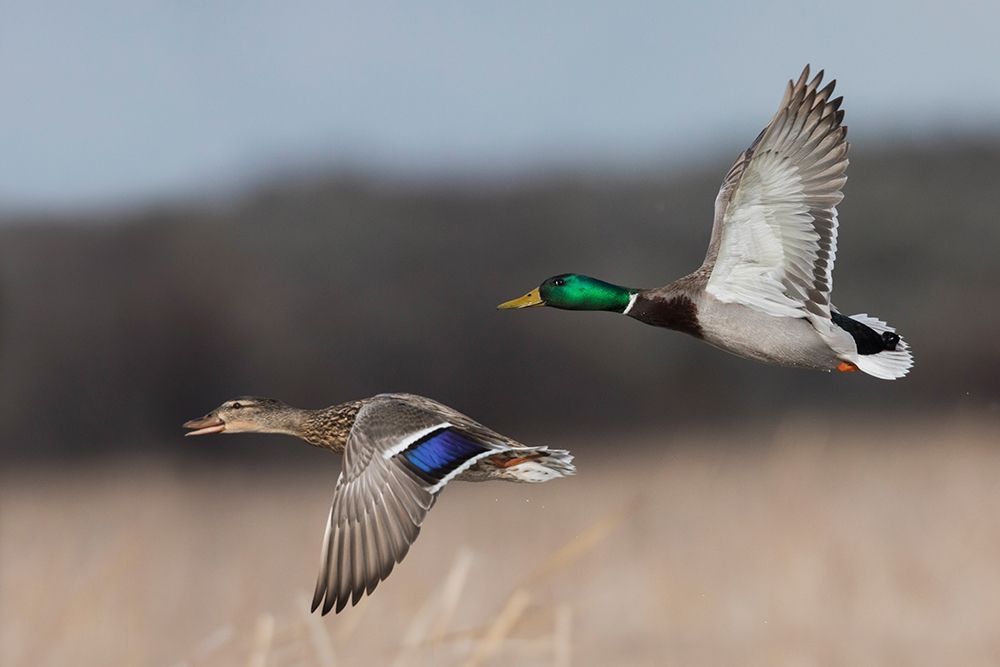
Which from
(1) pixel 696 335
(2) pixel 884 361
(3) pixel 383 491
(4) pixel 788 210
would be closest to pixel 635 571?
(4) pixel 788 210

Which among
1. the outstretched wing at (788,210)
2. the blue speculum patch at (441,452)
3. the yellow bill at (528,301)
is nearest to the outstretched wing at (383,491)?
the blue speculum patch at (441,452)

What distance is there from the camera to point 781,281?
3291mm

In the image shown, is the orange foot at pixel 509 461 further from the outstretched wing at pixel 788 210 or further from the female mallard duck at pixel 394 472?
the outstretched wing at pixel 788 210

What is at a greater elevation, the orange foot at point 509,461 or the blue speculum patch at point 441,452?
the blue speculum patch at point 441,452

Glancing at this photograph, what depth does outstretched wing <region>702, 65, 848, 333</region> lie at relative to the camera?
3256 millimetres

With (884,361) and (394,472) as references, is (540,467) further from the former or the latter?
(884,361)

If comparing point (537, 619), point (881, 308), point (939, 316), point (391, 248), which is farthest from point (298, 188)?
point (537, 619)

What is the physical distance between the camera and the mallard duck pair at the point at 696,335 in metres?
2.71

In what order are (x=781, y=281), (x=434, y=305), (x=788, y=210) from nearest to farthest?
(x=781, y=281)
(x=788, y=210)
(x=434, y=305)

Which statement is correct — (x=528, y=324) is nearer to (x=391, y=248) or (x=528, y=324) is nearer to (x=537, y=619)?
(x=391, y=248)

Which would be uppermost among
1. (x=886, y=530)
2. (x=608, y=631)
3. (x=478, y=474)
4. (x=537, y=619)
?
(x=478, y=474)

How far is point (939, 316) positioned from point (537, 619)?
17.6 meters

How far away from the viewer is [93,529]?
13.4 m

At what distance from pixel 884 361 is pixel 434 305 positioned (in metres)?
16.2
